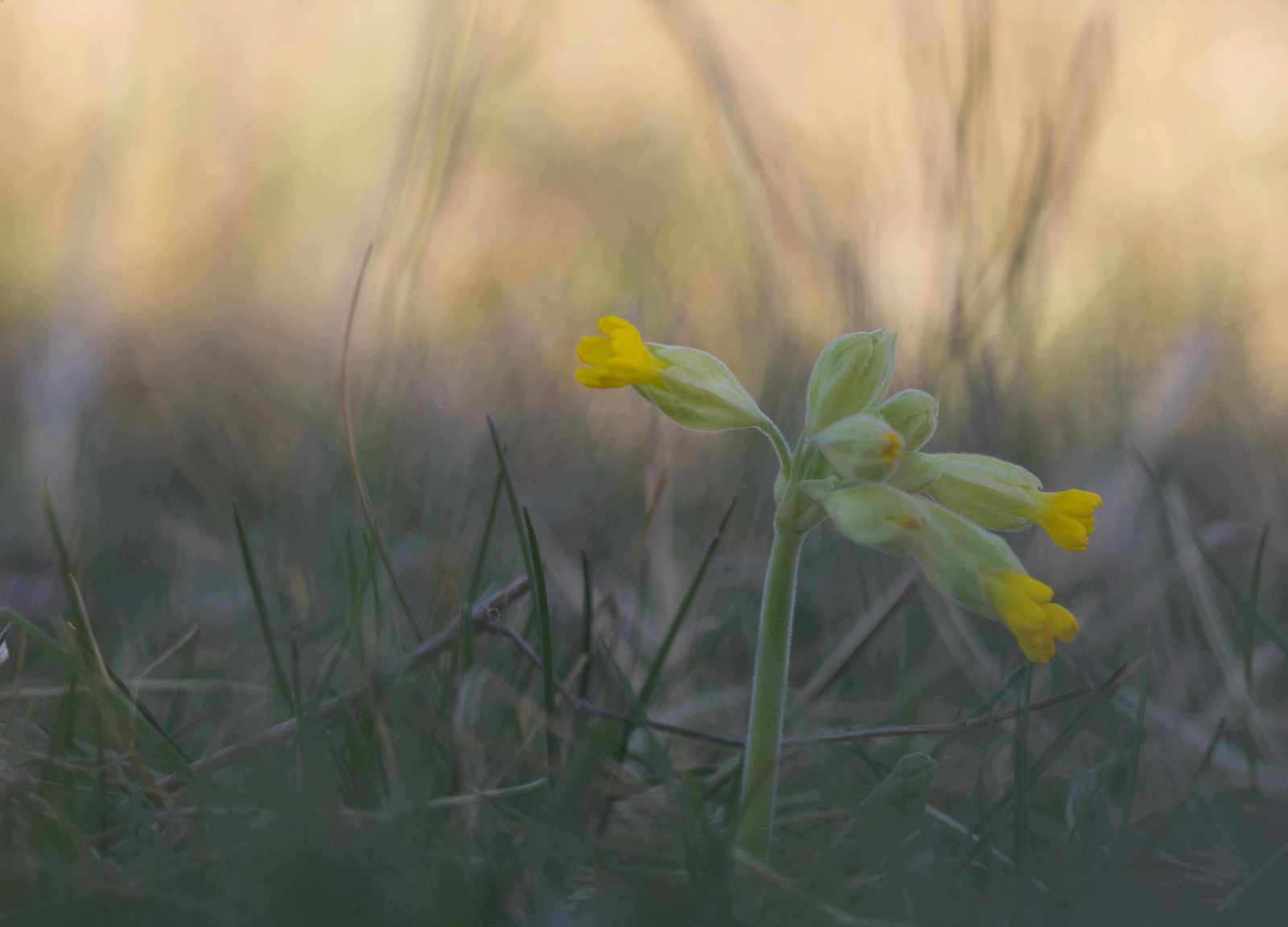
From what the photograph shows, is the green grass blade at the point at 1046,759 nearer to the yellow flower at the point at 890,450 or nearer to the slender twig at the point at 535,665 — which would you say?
the slender twig at the point at 535,665

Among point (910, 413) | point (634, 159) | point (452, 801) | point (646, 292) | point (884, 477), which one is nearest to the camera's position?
point (452, 801)

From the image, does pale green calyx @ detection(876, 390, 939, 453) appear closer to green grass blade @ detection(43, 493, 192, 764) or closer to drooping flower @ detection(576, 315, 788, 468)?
drooping flower @ detection(576, 315, 788, 468)

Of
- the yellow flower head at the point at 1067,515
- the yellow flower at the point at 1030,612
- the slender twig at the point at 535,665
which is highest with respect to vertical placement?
the yellow flower head at the point at 1067,515

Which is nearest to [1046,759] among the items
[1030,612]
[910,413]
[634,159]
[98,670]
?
[1030,612]

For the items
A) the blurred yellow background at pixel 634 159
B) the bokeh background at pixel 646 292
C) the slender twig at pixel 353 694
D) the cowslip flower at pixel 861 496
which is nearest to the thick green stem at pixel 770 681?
the cowslip flower at pixel 861 496

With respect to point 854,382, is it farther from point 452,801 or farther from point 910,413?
point 452,801

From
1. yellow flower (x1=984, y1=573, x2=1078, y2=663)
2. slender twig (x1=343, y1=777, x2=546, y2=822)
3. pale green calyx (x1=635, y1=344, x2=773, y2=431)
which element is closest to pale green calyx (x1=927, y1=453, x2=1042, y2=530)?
yellow flower (x1=984, y1=573, x2=1078, y2=663)

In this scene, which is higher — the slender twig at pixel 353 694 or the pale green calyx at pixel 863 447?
the pale green calyx at pixel 863 447
